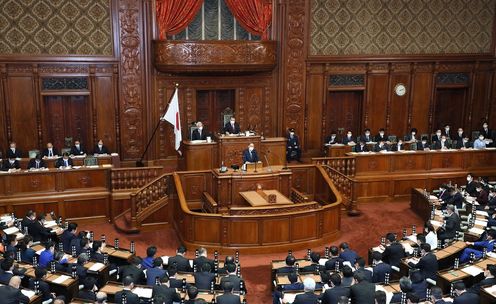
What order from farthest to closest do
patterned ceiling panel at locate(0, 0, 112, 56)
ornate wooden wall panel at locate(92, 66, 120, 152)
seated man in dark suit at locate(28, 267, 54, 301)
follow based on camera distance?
1. ornate wooden wall panel at locate(92, 66, 120, 152)
2. patterned ceiling panel at locate(0, 0, 112, 56)
3. seated man in dark suit at locate(28, 267, 54, 301)

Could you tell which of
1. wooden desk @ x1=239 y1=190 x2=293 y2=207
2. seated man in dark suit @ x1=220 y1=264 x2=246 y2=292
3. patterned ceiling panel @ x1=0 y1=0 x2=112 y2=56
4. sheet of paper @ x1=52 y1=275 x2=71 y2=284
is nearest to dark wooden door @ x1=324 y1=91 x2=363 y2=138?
wooden desk @ x1=239 y1=190 x2=293 y2=207

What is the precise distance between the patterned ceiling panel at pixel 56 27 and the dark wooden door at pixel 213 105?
3.36 m

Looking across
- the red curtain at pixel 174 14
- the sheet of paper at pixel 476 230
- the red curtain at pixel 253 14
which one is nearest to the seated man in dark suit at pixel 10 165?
the red curtain at pixel 174 14

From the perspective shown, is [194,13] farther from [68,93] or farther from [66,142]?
[66,142]

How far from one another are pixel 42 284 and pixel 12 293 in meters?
0.60

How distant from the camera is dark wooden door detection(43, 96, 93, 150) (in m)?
16.5

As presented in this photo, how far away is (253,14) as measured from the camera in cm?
1708

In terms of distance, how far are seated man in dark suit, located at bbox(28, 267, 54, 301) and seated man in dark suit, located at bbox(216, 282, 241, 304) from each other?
2.78 meters

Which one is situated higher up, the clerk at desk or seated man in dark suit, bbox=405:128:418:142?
seated man in dark suit, bbox=405:128:418:142

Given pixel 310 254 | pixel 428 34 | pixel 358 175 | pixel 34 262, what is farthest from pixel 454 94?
pixel 34 262

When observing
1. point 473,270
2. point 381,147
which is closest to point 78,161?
point 381,147

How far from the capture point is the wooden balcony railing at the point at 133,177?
1439 cm

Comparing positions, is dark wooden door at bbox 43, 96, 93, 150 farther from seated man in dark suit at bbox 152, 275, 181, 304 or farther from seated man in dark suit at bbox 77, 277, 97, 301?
seated man in dark suit at bbox 152, 275, 181, 304

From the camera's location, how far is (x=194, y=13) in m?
16.5
